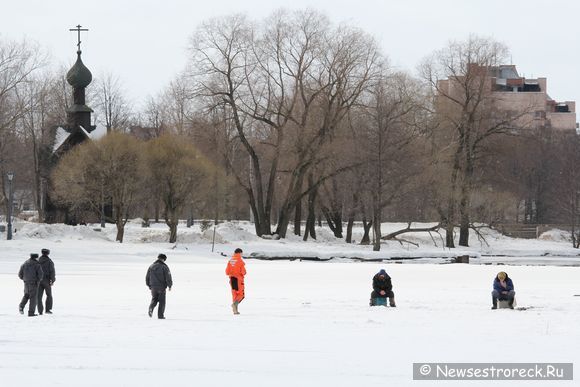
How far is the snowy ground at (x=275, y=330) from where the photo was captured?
14000mm

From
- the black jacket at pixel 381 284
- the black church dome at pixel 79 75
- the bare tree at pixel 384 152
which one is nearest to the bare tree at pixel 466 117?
the bare tree at pixel 384 152

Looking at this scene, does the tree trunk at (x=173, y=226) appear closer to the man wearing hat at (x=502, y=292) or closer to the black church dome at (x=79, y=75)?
the black church dome at (x=79, y=75)

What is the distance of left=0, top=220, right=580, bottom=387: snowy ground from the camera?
1400 centimetres

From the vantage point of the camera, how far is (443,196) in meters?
64.9

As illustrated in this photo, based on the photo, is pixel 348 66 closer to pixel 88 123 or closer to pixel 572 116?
pixel 88 123

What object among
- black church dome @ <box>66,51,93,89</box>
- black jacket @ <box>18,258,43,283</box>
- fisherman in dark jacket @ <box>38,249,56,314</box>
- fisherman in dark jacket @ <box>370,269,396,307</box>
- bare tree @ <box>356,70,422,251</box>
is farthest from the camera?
black church dome @ <box>66,51,93,89</box>

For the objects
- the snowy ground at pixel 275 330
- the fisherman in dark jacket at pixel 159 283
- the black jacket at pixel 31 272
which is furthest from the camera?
the black jacket at pixel 31 272

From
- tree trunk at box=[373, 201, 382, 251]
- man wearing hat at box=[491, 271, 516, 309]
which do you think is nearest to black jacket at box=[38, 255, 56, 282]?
man wearing hat at box=[491, 271, 516, 309]

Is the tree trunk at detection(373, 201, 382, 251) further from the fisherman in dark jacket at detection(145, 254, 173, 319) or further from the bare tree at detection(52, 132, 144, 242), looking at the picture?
the fisherman in dark jacket at detection(145, 254, 173, 319)

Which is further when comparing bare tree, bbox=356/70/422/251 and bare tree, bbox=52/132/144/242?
bare tree, bbox=356/70/422/251

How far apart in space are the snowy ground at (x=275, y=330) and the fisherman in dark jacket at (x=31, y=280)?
497 millimetres

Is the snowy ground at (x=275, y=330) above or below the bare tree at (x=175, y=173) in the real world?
below

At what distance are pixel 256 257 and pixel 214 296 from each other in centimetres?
2709

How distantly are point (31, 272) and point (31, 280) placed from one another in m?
0.18
